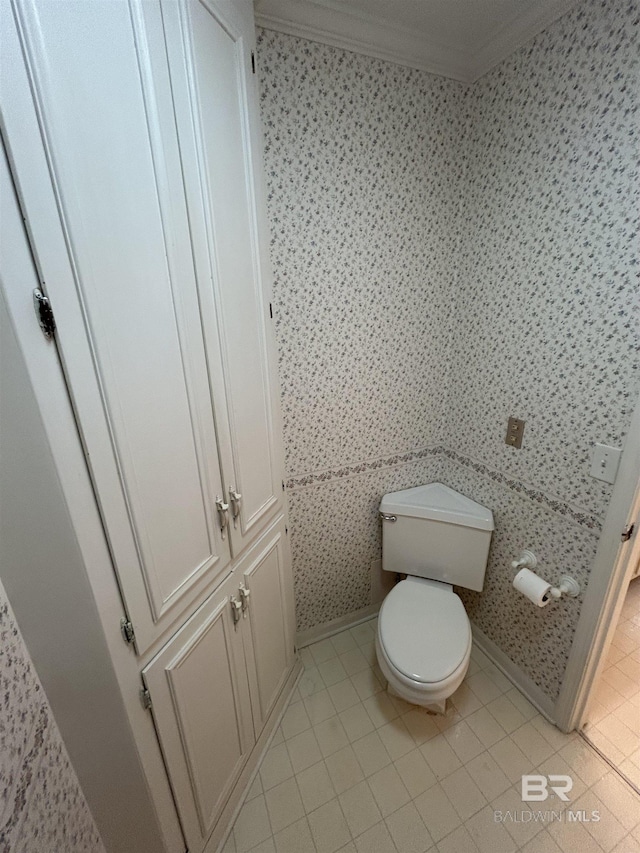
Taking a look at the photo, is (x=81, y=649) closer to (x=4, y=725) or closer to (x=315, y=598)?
(x=4, y=725)

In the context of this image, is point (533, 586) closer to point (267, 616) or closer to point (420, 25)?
point (267, 616)

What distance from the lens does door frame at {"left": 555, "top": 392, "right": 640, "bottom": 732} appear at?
1044 mm

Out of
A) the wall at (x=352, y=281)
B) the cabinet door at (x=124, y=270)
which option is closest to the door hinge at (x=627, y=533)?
the wall at (x=352, y=281)

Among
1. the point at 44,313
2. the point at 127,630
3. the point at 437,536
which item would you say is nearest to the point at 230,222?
the point at 44,313

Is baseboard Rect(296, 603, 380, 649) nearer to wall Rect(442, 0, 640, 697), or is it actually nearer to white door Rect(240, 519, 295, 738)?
white door Rect(240, 519, 295, 738)

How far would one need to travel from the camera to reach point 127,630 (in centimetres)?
68

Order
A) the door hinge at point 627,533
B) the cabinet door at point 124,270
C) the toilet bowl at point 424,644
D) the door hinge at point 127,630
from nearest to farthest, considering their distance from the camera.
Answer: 1. the cabinet door at point 124,270
2. the door hinge at point 127,630
3. the door hinge at point 627,533
4. the toilet bowl at point 424,644

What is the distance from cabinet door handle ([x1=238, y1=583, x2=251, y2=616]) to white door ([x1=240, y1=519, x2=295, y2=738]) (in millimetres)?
13

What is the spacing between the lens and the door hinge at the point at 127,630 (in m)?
0.68

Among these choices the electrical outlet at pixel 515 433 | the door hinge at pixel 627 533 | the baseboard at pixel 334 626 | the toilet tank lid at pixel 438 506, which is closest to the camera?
the door hinge at pixel 627 533

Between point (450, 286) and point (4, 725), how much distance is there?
183cm

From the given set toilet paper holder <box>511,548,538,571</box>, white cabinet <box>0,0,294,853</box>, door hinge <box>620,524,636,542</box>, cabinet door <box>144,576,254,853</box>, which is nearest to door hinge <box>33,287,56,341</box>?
white cabinet <box>0,0,294,853</box>

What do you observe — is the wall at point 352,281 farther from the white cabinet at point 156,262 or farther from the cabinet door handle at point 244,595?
the cabinet door handle at point 244,595

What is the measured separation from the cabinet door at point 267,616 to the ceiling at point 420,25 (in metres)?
1.59
